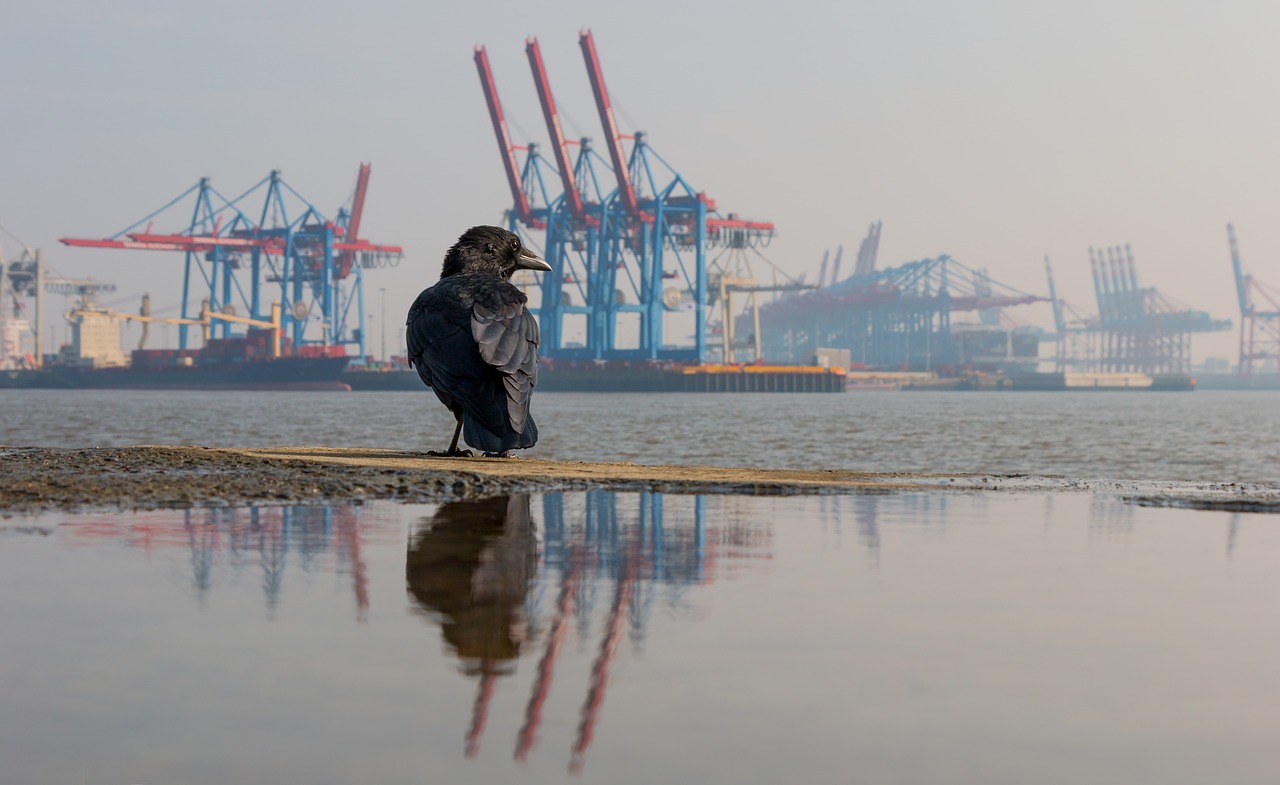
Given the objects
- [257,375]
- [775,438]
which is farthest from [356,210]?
[775,438]

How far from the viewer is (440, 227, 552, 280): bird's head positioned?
11.1m

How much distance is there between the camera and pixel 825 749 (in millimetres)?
2984

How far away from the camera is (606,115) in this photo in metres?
97.1

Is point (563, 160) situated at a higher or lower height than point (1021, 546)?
higher

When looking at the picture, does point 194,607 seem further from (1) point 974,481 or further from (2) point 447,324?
(1) point 974,481

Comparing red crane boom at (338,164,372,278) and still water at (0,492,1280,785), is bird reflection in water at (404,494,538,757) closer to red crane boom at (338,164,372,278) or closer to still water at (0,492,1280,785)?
still water at (0,492,1280,785)

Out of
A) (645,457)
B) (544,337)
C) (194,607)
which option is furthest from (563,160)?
(194,607)

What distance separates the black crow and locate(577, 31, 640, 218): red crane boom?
88.5 m

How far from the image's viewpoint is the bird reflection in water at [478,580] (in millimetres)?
3839

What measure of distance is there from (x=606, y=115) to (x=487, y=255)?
87.7m

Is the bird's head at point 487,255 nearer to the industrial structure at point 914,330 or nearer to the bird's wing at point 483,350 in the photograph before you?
the bird's wing at point 483,350

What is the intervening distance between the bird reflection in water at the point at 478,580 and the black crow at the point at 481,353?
1.78 meters

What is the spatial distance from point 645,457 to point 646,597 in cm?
2549

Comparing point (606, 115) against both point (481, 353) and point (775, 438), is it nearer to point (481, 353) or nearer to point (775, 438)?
point (775, 438)
